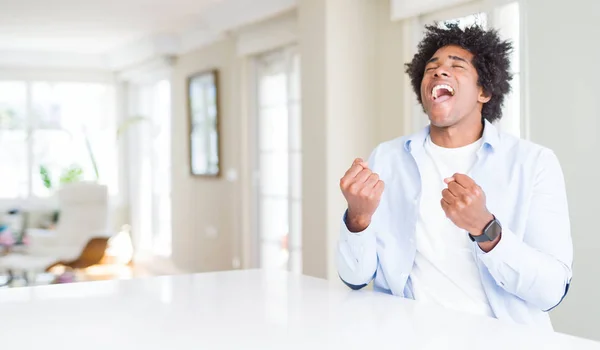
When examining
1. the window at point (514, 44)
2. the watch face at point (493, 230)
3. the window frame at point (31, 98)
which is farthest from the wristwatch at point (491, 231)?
the window frame at point (31, 98)

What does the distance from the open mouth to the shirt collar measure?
12 cm

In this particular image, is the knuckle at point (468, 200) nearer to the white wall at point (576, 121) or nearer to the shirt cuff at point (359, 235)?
the shirt cuff at point (359, 235)

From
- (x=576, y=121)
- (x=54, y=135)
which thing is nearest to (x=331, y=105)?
(x=576, y=121)

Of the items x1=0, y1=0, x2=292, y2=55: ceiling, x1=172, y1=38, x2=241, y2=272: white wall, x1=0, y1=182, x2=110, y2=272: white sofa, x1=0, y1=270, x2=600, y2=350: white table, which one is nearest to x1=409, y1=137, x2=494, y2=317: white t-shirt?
x1=0, y1=270, x2=600, y2=350: white table

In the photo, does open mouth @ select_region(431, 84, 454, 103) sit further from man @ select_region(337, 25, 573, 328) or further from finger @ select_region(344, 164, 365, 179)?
finger @ select_region(344, 164, 365, 179)

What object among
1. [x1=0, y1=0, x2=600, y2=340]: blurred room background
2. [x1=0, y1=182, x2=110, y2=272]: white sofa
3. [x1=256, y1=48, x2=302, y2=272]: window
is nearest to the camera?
[x1=0, y1=0, x2=600, y2=340]: blurred room background

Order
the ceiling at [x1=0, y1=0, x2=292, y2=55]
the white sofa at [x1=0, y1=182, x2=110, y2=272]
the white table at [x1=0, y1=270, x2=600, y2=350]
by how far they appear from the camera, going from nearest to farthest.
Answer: the white table at [x1=0, y1=270, x2=600, y2=350], the ceiling at [x1=0, y1=0, x2=292, y2=55], the white sofa at [x1=0, y1=182, x2=110, y2=272]

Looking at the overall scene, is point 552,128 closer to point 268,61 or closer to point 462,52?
point 462,52

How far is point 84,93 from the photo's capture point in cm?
913

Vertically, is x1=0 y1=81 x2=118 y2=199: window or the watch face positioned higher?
x1=0 y1=81 x2=118 y2=199: window

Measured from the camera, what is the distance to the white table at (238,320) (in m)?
1.20

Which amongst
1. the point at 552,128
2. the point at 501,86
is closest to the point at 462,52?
the point at 501,86

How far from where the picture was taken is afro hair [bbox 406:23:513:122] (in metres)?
1.82

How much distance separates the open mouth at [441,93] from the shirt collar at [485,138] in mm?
115
